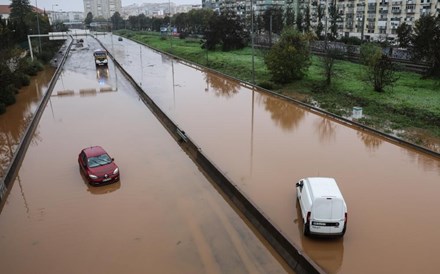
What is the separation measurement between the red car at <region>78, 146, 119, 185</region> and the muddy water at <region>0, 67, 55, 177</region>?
3.92m

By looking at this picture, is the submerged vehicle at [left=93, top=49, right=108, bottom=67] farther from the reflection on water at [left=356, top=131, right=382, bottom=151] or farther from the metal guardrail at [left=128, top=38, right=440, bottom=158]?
the reflection on water at [left=356, top=131, right=382, bottom=151]

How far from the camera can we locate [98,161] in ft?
48.5

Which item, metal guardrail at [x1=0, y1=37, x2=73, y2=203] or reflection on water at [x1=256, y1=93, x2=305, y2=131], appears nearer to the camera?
metal guardrail at [x1=0, y1=37, x2=73, y2=203]

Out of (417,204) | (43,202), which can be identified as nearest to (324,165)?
(417,204)

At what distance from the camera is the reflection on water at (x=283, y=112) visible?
73.4 feet

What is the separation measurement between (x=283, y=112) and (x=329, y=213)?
49.9 ft

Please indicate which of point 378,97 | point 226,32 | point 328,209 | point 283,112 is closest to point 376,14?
point 226,32

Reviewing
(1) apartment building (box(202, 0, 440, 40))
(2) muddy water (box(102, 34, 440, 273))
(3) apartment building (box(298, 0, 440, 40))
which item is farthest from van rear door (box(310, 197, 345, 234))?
(3) apartment building (box(298, 0, 440, 40))

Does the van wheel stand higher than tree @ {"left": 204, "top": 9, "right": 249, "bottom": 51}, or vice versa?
tree @ {"left": 204, "top": 9, "right": 249, "bottom": 51}

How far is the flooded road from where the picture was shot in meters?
9.97

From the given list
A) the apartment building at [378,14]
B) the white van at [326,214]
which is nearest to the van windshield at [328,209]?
the white van at [326,214]

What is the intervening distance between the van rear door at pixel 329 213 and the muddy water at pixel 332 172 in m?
0.58

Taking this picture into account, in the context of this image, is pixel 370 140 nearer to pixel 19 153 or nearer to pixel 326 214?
pixel 326 214

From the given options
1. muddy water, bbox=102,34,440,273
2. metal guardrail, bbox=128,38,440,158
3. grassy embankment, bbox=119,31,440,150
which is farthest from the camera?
grassy embankment, bbox=119,31,440,150
